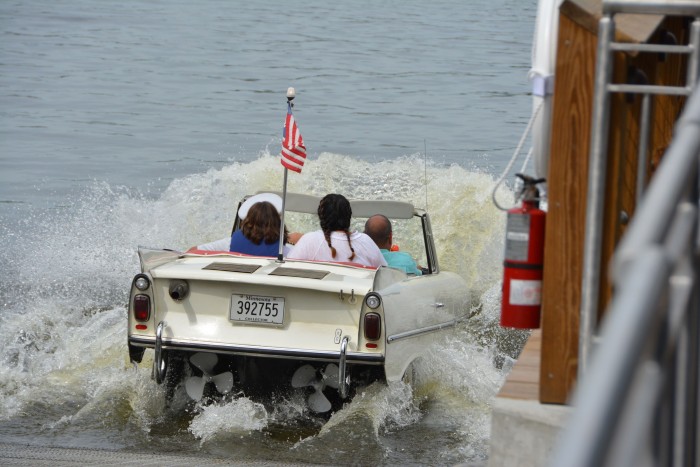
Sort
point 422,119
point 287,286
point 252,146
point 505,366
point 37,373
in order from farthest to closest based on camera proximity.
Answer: point 422,119
point 252,146
point 505,366
point 37,373
point 287,286

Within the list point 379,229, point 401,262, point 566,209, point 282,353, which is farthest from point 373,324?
point 566,209

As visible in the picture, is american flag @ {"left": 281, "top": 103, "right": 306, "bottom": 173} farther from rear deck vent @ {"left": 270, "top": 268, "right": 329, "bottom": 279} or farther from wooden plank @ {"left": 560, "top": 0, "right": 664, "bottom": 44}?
wooden plank @ {"left": 560, "top": 0, "right": 664, "bottom": 44}

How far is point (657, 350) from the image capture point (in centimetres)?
175

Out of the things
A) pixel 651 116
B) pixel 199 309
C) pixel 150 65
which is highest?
pixel 150 65

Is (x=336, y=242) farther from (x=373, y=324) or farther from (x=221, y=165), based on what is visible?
(x=221, y=165)

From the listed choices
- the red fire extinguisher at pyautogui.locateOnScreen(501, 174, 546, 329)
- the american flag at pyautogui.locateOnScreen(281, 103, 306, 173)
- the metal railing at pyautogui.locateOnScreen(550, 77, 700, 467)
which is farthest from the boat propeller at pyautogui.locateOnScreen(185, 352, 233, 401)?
the metal railing at pyautogui.locateOnScreen(550, 77, 700, 467)

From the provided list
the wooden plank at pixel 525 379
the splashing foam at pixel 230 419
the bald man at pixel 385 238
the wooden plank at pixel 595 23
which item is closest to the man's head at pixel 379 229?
the bald man at pixel 385 238

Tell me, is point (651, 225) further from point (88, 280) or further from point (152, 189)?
point (152, 189)

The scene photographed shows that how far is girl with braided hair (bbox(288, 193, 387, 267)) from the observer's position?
27.4 ft

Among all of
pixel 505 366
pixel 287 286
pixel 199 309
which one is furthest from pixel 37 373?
pixel 505 366

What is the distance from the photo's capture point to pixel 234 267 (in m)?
7.71

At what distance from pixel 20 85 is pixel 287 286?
77.6 ft

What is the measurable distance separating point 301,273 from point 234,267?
1.45 ft

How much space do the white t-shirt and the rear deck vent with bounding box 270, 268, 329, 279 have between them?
0.63 metres
